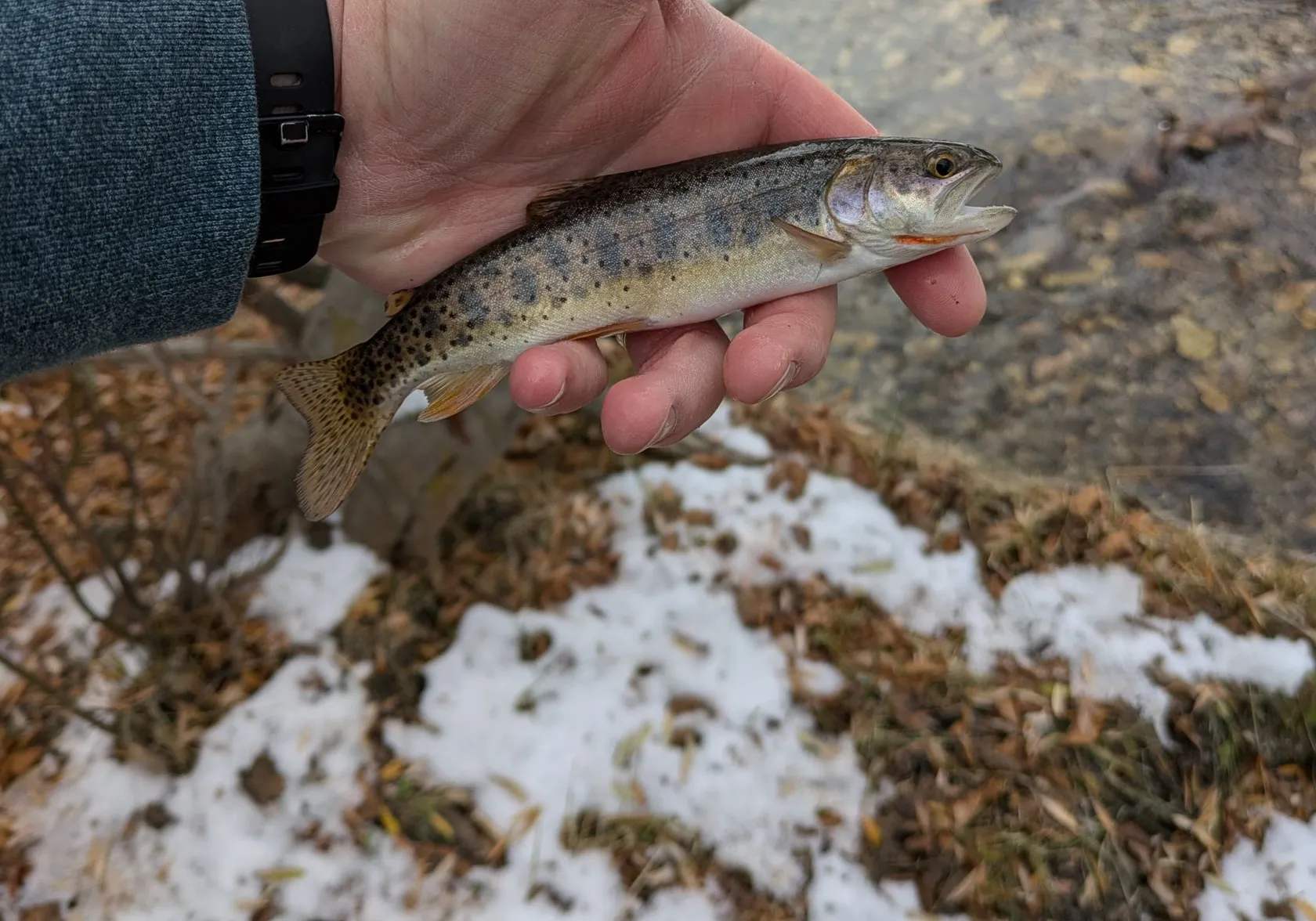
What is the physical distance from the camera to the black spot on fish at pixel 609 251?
3.19 metres

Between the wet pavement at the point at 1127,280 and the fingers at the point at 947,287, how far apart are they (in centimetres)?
270

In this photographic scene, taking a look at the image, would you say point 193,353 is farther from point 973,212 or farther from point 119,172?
point 973,212

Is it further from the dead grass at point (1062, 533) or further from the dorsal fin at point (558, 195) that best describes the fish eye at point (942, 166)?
the dead grass at point (1062, 533)

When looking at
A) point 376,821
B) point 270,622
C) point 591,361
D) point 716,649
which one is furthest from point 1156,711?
point 270,622

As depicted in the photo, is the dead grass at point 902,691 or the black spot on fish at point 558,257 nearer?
the black spot on fish at point 558,257

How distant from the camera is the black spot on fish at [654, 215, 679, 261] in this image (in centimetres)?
318

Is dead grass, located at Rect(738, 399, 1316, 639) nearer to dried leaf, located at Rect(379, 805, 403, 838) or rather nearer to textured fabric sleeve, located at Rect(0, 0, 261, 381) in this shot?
dried leaf, located at Rect(379, 805, 403, 838)

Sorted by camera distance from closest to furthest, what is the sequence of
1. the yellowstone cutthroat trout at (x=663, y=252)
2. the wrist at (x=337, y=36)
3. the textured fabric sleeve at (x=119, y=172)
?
the textured fabric sleeve at (x=119, y=172) → the yellowstone cutthroat trout at (x=663, y=252) → the wrist at (x=337, y=36)

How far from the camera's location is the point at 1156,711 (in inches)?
158

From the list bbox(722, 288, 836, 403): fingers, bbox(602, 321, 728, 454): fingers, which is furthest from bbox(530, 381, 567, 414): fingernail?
bbox(722, 288, 836, 403): fingers

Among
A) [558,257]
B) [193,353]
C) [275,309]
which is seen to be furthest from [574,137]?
[193,353]

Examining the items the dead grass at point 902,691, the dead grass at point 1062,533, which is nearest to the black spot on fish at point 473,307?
the dead grass at point 902,691

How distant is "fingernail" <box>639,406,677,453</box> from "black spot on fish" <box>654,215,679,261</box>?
61cm

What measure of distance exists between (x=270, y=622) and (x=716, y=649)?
7.92 ft
